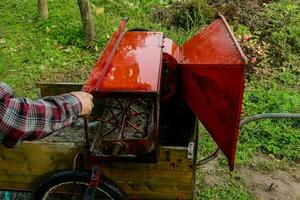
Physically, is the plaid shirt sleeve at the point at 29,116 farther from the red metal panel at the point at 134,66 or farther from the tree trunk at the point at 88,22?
the tree trunk at the point at 88,22

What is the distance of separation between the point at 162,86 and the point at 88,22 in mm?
3324

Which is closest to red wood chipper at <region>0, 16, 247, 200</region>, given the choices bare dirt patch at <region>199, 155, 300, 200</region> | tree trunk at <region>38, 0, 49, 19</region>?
bare dirt patch at <region>199, 155, 300, 200</region>

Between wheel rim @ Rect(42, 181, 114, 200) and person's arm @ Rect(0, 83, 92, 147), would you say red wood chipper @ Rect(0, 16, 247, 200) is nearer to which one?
wheel rim @ Rect(42, 181, 114, 200)

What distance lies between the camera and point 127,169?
12.1ft

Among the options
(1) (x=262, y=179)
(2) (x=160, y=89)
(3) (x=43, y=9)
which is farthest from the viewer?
(3) (x=43, y=9)

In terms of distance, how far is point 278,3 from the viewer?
8.12 meters

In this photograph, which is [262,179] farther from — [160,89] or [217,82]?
[217,82]

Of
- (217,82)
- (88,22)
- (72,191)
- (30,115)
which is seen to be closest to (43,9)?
(88,22)

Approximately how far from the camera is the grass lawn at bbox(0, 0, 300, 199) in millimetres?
4992

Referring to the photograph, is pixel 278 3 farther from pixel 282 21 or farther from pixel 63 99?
pixel 63 99

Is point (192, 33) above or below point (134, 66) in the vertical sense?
below

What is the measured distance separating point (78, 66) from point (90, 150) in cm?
326

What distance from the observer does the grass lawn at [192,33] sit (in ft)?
16.4

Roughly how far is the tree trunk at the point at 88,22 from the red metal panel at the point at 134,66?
2821 mm
